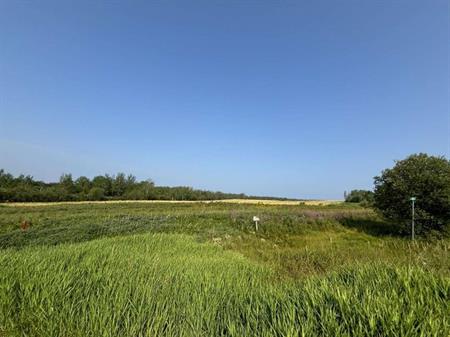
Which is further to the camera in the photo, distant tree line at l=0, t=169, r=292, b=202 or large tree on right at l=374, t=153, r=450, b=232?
distant tree line at l=0, t=169, r=292, b=202

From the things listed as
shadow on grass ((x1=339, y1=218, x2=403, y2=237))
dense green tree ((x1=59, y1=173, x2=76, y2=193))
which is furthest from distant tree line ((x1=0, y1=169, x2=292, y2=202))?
shadow on grass ((x1=339, y1=218, x2=403, y2=237))

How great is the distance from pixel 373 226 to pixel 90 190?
7622 centimetres

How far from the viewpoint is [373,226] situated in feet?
62.4

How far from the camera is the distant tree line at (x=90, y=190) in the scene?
209ft

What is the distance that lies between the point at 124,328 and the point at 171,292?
99cm

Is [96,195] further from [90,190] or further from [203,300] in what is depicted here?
[203,300]

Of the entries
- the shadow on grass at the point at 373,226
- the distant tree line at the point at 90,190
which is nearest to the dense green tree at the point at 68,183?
the distant tree line at the point at 90,190

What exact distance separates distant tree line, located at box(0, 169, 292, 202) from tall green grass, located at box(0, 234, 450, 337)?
68.4 m

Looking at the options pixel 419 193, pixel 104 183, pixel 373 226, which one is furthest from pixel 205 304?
pixel 104 183

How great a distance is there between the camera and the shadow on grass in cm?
1711

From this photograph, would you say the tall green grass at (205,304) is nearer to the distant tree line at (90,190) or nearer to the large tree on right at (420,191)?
the large tree on right at (420,191)

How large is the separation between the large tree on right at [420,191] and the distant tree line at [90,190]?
215ft

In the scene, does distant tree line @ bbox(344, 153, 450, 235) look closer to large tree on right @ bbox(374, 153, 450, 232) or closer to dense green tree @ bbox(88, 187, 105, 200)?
large tree on right @ bbox(374, 153, 450, 232)

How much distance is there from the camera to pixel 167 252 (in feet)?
26.0
